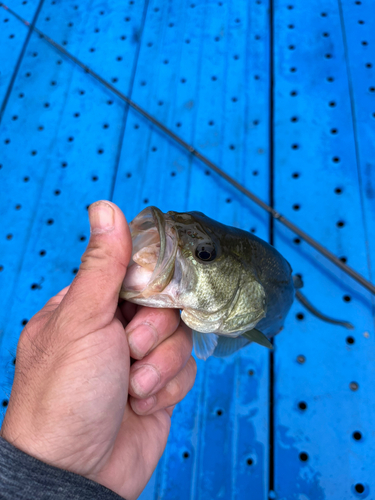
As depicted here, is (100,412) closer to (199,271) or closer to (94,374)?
(94,374)

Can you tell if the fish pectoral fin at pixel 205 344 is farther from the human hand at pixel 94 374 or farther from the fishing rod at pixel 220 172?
the fishing rod at pixel 220 172

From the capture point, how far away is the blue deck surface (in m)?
1.32

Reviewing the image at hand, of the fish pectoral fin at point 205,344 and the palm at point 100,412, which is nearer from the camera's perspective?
the palm at point 100,412

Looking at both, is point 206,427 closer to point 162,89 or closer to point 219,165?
point 219,165

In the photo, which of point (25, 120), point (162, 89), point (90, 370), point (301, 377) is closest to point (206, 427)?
point (301, 377)

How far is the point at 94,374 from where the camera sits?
740 millimetres

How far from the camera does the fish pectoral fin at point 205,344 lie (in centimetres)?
103

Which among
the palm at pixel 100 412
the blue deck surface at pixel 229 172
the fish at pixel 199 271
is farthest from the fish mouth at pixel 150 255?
the blue deck surface at pixel 229 172

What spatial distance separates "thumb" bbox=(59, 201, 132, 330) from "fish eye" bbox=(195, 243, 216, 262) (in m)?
0.17

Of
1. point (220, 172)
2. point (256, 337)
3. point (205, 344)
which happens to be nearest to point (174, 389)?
point (205, 344)

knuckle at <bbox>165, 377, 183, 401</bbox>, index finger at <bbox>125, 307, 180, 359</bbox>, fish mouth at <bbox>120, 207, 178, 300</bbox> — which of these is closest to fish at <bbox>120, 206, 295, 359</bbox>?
fish mouth at <bbox>120, 207, 178, 300</bbox>

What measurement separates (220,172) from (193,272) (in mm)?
1017

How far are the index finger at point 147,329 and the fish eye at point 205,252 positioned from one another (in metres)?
0.22

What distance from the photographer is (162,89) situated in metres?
2.00
